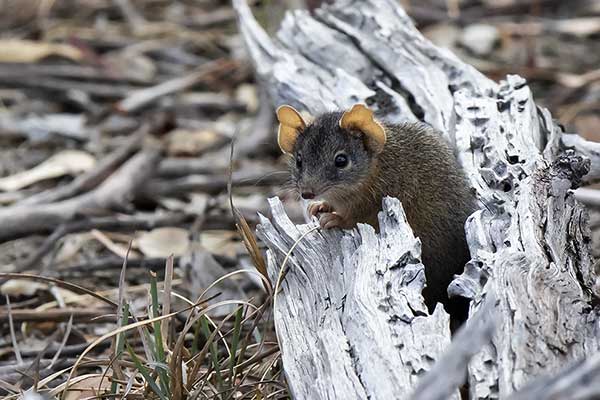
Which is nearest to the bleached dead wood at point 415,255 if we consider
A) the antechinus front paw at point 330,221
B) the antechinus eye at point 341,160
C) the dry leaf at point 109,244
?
the antechinus front paw at point 330,221

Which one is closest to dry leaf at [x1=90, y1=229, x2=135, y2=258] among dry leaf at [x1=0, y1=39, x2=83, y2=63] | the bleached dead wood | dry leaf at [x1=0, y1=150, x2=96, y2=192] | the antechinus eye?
dry leaf at [x1=0, y1=150, x2=96, y2=192]

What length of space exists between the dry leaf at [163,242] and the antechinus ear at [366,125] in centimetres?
179

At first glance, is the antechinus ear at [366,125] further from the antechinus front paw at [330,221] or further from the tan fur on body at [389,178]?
the antechinus front paw at [330,221]

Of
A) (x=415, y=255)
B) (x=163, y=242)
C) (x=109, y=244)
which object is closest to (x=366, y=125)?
(x=415, y=255)

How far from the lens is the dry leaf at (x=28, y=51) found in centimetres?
868

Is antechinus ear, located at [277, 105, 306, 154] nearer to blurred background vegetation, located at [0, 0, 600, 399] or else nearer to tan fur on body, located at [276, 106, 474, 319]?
tan fur on body, located at [276, 106, 474, 319]

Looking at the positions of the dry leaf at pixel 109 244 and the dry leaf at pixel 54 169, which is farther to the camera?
the dry leaf at pixel 54 169

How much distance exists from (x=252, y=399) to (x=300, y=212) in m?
3.05

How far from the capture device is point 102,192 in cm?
661

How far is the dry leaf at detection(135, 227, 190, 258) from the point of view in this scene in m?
6.05

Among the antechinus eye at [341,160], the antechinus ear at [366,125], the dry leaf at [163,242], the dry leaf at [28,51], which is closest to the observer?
the antechinus ear at [366,125]

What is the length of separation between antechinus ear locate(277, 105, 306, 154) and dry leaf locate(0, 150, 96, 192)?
283cm

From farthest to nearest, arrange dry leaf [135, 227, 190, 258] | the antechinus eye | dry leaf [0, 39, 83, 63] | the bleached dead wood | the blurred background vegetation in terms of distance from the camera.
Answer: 1. dry leaf [0, 39, 83, 63]
2. dry leaf [135, 227, 190, 258]
3. the antechinus eye
4. the blurred background vegetation
5. the bleached dead wood

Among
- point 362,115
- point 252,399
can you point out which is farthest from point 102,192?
point 252,399
